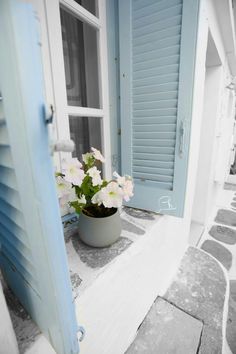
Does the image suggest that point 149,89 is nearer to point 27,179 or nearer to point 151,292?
point 27,179

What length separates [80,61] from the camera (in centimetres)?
102

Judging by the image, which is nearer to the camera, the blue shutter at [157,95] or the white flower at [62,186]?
the white flower at [62,186]

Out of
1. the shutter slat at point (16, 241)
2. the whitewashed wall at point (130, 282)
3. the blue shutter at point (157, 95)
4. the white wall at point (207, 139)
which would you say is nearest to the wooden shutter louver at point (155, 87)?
the blue shutter at point (157, 95)

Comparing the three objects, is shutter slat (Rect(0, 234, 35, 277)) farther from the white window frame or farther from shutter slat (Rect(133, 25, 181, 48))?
shutter slat (Rect(133, 25, 181, 48))

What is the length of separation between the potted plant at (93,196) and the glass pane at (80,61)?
0.44 m

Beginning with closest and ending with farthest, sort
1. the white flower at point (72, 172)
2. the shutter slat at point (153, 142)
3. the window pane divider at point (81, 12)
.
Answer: the white flower at point (72, 172)
the window pane divider at point (81, 12)
the shutter slat at point (153, 142)

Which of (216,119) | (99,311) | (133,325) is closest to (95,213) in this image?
(99,311)

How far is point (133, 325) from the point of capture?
34.9 inches

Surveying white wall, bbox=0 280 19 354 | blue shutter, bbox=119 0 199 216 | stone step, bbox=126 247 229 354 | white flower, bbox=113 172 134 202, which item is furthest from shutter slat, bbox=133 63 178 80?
stone step, bbox=126 247 229 354

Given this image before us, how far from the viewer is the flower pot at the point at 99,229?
2.45 feet

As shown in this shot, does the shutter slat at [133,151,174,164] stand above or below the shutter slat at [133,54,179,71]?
below

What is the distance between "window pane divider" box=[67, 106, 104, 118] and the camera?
34.7 inches

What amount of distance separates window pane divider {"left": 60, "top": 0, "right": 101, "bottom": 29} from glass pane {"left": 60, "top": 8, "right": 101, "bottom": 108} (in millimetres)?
47

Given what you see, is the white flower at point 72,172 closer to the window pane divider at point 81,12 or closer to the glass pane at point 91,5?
the window pane divider at point 81,12
